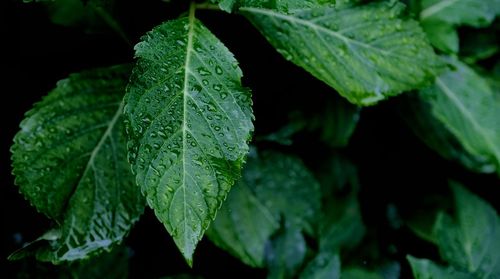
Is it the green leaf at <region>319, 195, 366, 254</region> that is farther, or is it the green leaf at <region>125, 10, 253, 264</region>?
the green leaf at <region>319, 195, 366, 254</region>

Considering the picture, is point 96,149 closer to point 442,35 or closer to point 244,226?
point 244,226

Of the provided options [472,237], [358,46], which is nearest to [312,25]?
[358,46]

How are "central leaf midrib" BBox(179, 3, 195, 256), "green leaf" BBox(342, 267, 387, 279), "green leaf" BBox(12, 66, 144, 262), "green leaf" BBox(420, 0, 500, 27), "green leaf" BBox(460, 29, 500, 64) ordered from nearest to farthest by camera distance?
"central leaf midrib" BBox(179, 3, 195, 256) → "green leaf" BBox(12, 66, 144, 262) → "green leaf" BBox(342, 267, 387, 279) → "green leaf" BBox(420, 0, 500, 27) → "green leaf" BBox(460, 29, 500, 64)

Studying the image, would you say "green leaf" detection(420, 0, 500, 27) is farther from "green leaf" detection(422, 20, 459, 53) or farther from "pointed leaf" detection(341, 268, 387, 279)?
"pointed leaf" detection(341, 268, 387, 279)

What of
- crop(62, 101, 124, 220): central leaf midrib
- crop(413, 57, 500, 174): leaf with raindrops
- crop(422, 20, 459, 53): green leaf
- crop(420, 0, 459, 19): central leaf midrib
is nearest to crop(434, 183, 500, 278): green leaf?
crop(413, 57, 500, 174): leaf with raindrops

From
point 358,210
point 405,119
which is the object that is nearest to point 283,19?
point 405,119

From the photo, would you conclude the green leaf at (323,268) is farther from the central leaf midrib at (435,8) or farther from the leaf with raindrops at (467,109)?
the central leaf midrib at (435,8)
